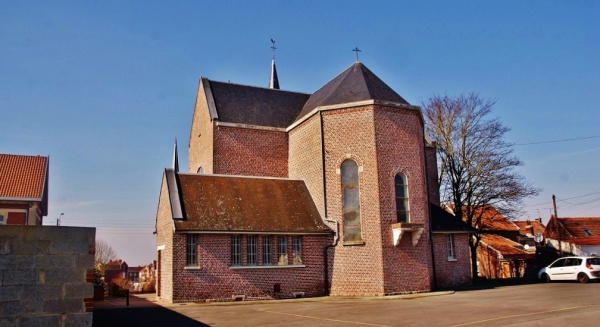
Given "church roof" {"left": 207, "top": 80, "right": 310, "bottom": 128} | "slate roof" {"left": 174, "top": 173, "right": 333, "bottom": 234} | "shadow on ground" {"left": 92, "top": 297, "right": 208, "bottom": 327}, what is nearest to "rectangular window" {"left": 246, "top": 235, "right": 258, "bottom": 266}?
"slate roof" {"left": 174, "top": 173, "right": 333, "bottom": 234}

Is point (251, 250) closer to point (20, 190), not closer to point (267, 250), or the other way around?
point (267, 250)

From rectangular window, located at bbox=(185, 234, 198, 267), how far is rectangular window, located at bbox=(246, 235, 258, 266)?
7.33 ft

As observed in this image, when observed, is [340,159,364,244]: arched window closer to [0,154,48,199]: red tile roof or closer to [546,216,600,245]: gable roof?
[0,154,48,199]: red tile roof

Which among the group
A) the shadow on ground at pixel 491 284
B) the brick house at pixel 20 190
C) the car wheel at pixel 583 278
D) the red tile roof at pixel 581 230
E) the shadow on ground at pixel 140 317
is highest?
the brick house at pixel 20 190

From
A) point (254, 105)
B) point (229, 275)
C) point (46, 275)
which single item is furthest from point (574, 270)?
point (46, 275)

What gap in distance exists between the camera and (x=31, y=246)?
23.7 ft

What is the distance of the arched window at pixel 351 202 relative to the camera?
22000mm

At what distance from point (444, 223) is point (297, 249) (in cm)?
786

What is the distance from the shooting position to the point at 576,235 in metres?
44.9

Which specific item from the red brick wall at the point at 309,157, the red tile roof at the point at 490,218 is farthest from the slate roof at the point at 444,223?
the red tile roof at the point at 490,218

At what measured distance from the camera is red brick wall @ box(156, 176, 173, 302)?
20119 millimetres

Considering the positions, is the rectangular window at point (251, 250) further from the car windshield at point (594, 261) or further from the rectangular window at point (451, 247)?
the car windshield at point (594, 261)

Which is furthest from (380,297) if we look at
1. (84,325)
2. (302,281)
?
(84,325)

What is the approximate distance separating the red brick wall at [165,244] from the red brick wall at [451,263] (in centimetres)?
1245
